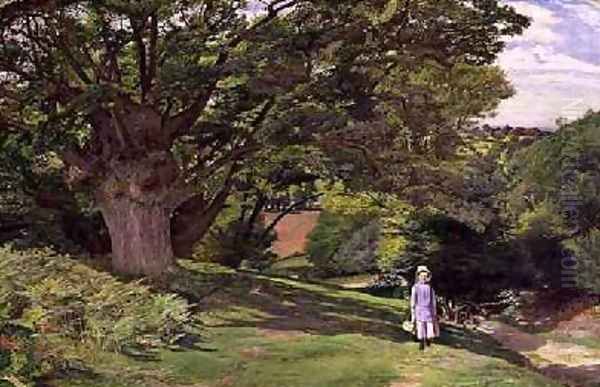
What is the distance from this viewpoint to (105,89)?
18703mm

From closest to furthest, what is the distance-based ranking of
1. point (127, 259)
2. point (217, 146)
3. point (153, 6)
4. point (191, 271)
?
1. point (153, 6)
2. point (127, 259)
3. point (191, 271)
4. point (217, 146)

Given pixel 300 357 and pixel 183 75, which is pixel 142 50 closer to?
pixel 183 75

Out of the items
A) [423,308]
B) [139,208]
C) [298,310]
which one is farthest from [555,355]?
[139,208]

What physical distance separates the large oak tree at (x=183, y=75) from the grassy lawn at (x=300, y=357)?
3.23m

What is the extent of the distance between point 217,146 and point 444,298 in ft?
36.9

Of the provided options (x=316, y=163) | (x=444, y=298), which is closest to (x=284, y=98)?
(x=316, y=163)

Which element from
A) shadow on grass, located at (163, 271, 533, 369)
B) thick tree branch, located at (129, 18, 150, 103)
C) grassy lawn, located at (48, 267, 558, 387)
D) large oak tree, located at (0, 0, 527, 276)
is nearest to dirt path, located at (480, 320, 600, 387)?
shadow on grass, located at (163, 271, 533, 369)

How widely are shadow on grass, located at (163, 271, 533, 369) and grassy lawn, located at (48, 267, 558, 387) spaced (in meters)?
0.03

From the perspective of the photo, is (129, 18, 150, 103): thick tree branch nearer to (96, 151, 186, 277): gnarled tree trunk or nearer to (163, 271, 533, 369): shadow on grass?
(96, 151, 186, 277): gnarled tree trunk

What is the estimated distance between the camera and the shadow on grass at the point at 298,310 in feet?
62.2

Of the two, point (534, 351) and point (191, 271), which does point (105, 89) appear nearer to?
point (191, 271)

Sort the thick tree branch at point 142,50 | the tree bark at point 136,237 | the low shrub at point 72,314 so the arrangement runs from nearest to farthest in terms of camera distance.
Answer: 1. the low shrub at point 72,314
2. the thick tree branch at point 142,50
3. the tree bark at point 136,237

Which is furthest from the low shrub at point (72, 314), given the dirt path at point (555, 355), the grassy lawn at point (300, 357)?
the dirt path at point (555, 355)

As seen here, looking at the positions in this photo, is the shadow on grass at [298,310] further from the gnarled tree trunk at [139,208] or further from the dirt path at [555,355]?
the gnarled tree trunk at [139,208]
